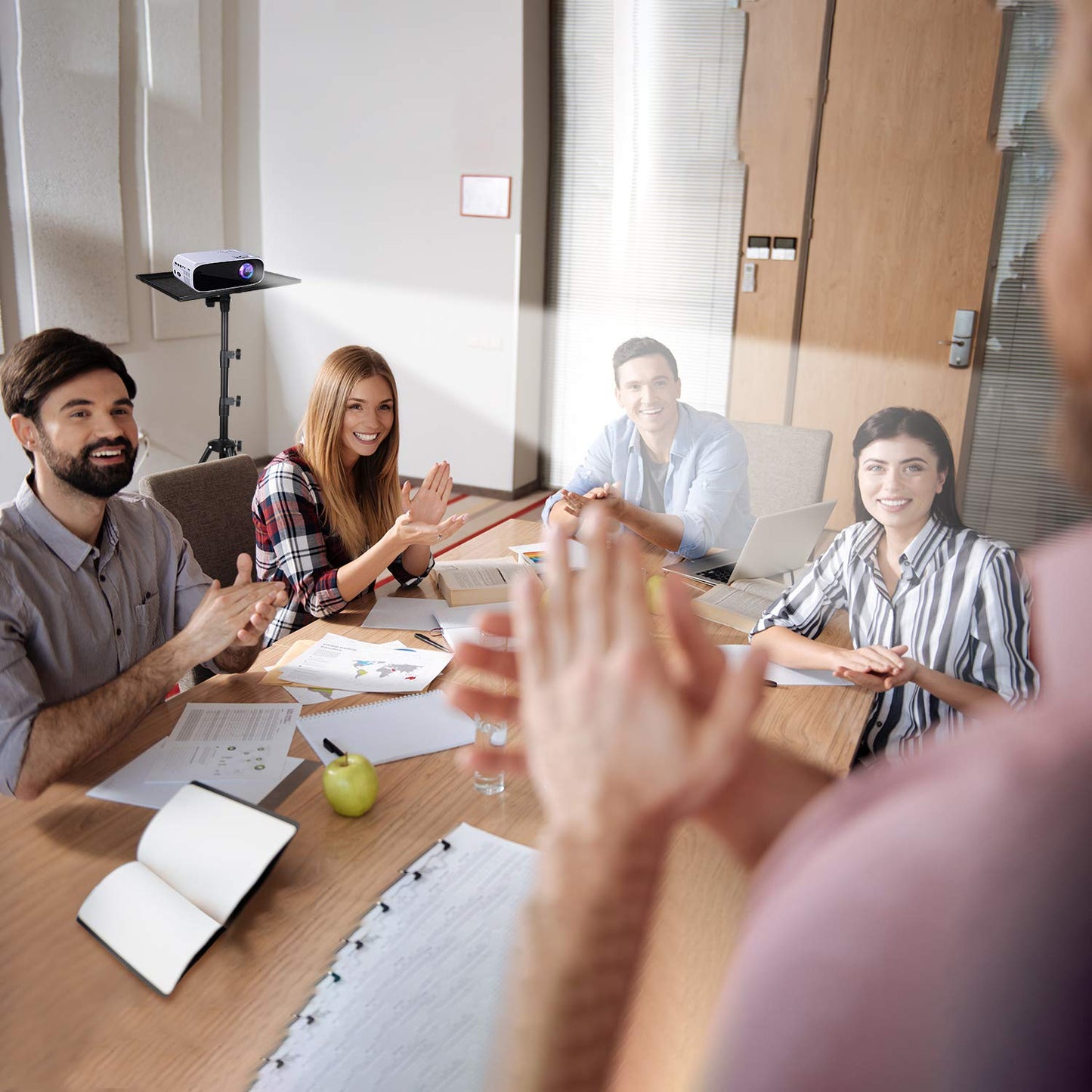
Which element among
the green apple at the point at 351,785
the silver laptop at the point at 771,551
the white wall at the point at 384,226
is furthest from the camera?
the white wall at the point at 384,226

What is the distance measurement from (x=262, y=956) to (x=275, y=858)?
110mm

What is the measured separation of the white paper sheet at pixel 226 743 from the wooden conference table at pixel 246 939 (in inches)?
1.6

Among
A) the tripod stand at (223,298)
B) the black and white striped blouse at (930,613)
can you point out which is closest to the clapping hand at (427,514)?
the black and white striped blouse at (930,613)

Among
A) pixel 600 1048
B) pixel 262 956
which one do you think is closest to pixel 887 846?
pixel 600 1048

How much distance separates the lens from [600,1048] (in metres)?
0.37

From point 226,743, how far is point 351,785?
0.31 meters

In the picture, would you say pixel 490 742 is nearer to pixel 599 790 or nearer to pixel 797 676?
pixel 797 676

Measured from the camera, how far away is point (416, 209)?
531 centimetres

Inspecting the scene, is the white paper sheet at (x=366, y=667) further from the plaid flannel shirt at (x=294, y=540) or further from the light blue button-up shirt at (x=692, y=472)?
the light blue button-up shirt at (x=692, y=472)

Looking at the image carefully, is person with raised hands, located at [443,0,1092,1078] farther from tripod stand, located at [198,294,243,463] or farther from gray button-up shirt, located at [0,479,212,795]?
tripod stand, located at [198,294,243,463]

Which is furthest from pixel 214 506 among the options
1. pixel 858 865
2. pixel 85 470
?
pixel 858 865

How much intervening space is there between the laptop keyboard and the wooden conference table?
36.8 inches

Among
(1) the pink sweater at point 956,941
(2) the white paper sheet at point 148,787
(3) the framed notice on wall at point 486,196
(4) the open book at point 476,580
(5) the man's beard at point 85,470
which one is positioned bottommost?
(2) the white paper sheet at point 148,787

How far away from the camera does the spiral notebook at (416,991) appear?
2.84 feet
